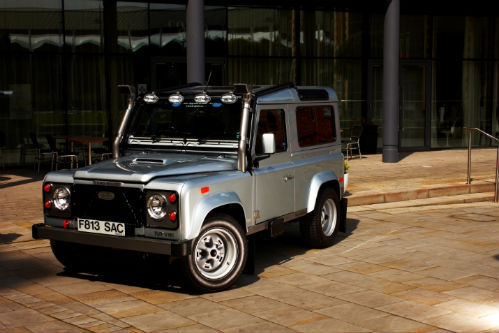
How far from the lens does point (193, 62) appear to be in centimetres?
1412

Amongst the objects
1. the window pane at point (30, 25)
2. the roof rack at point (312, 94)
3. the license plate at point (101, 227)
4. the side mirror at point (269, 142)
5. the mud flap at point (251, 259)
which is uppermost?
the window pane at point (30, 25)

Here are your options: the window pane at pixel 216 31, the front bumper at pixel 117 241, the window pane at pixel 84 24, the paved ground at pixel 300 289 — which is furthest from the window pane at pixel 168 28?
the front bumper at pixel 117 241

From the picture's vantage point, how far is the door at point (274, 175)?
7.53 metres

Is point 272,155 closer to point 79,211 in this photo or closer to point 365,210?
point 79,211

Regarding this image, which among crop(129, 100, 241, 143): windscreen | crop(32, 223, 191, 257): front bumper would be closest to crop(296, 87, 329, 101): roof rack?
crop(129, 100, 241, 143): windscreen

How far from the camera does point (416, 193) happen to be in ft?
42.6

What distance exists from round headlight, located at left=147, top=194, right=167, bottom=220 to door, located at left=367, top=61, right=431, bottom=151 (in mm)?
14956

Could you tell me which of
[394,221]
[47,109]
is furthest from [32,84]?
[394,221]

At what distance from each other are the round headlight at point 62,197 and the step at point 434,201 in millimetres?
5829

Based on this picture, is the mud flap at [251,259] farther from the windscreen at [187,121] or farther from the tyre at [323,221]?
the tyre at [323,221]

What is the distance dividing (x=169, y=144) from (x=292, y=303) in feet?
7.80

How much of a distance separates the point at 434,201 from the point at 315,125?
15.8ft

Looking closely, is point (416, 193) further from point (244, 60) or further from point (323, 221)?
point (244, 60)

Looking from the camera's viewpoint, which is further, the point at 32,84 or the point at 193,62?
the point at 32,84
